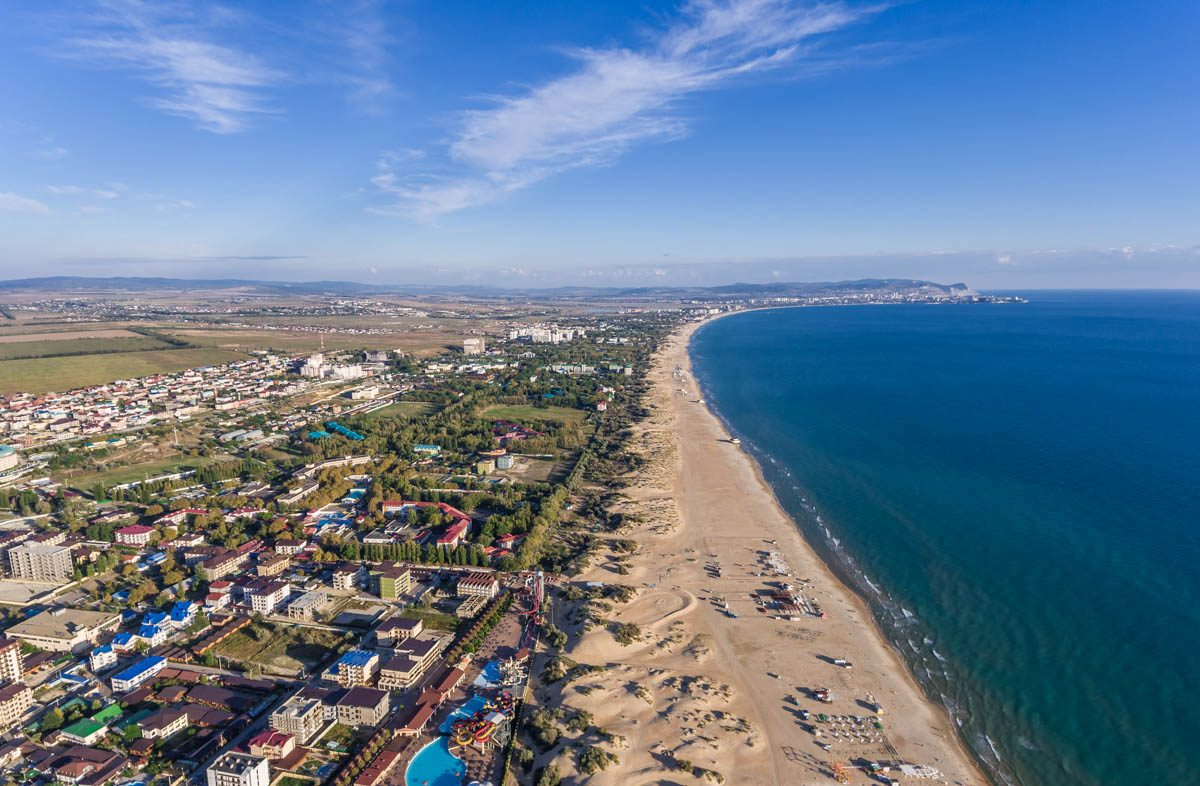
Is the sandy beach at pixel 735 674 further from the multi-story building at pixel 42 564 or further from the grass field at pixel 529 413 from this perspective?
the grass field at pixel 529 413

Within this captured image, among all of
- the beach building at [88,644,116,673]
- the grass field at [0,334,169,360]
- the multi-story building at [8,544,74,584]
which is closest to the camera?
the beach building at [88,644,116,673]

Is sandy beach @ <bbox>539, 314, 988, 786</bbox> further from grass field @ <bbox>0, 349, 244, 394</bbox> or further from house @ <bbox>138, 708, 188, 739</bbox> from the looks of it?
grass field @ <bbox>0, 349, 244, 394</bbox>

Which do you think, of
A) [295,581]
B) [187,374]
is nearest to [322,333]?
[187,374]

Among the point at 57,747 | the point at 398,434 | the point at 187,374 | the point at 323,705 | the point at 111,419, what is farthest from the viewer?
the point at 187,374

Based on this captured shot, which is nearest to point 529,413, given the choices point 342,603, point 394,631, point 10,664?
point 342,603

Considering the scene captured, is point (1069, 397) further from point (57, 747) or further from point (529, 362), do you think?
point (57, 747)

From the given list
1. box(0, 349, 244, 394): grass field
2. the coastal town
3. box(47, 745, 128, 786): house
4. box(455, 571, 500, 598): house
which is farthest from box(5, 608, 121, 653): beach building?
box(0, 349, 244, 394): grass field

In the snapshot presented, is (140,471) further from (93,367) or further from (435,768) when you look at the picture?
(93,367)
